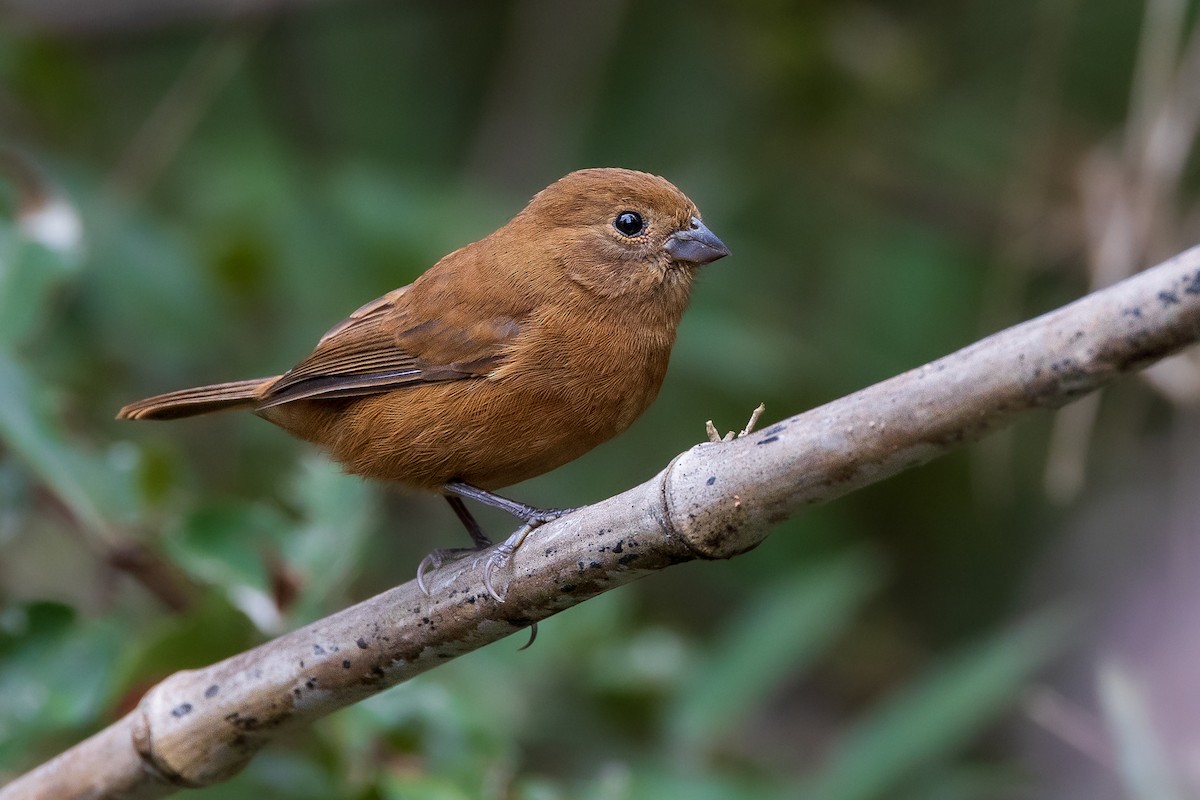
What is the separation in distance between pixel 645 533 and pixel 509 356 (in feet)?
3.77

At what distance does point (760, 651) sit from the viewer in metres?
4.04

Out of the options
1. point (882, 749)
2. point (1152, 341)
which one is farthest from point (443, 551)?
point (1152, 341)

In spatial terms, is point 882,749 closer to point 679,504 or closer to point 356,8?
point 679,504

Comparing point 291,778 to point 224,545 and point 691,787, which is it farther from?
point 691,787

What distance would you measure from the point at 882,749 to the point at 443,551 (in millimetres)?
1423

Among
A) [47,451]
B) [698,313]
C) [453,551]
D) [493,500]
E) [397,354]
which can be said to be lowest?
[453,551]

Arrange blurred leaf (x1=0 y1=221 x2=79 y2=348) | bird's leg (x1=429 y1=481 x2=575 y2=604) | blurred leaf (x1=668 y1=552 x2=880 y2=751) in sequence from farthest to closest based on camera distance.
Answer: blurred leaf (x1=668 y1=552 x2=880 y2=751), blurred leaf (x1=0 y1=221 x2=79 y2=348), bird's leg (x1=429 y1=481 x2=575 y2=604)

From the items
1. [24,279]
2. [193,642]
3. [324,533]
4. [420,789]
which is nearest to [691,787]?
[420,789]

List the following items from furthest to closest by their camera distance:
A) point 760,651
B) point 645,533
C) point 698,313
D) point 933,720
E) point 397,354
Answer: point 698,313 < point 760,651 < point 933,720 < point 397,354 < point 645,533

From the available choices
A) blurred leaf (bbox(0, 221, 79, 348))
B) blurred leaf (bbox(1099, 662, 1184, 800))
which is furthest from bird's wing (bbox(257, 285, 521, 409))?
blurred leaf (bbox(1099, 662, 1184, 800))

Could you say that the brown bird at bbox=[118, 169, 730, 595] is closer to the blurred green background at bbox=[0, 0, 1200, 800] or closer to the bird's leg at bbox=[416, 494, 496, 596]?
the bird's leg at bbox=[416, 494, 496, 596]

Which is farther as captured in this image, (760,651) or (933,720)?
(760,651)

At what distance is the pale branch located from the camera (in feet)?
5.61

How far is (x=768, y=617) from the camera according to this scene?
4156mm
